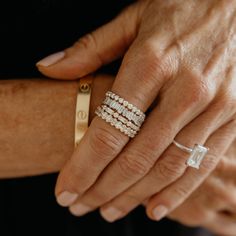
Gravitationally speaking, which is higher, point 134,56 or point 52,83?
point 134,56

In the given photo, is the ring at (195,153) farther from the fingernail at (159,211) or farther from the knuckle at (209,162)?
the fingernail at (159,211)

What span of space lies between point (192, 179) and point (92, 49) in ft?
1.16

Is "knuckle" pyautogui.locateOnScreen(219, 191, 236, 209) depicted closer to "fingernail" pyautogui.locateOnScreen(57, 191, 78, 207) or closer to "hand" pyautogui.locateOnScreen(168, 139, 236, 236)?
"hand" pyautogui.locateOnScreen(168, 139, 236, 236)

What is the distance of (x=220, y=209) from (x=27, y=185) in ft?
1.63

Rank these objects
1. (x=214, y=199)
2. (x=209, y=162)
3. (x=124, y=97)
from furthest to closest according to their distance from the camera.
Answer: (x=214, y=199)
(x=209, y=162)
(x=124, y=97)

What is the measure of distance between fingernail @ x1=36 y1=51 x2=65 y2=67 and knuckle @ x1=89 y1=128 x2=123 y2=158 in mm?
175

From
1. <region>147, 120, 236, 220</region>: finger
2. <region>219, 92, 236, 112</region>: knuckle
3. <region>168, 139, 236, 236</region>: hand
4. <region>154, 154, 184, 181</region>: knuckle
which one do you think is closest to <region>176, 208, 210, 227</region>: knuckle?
<region>168, 139, 236, 236</region>: hand

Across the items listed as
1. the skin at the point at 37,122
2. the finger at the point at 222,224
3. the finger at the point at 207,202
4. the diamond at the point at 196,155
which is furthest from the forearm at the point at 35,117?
the finger at the point at 222,224

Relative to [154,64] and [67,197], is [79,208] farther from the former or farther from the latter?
[154,64]

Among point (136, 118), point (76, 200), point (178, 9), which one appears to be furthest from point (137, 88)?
point (76, 200)

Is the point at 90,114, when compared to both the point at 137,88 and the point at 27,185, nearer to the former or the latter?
the point at 137,88

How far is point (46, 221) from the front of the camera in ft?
3.44

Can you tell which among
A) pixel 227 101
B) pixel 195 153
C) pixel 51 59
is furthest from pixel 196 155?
pixel 51 59

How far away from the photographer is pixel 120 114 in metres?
0.76
